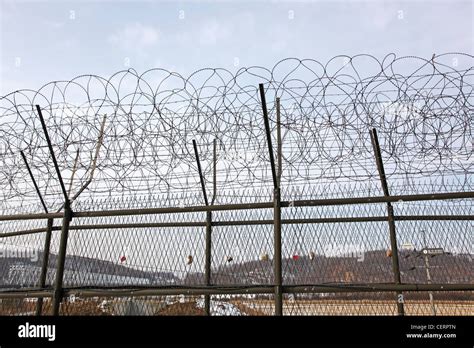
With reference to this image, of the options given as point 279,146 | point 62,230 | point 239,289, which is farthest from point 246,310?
point 62,230

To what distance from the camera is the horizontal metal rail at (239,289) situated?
3.86 m

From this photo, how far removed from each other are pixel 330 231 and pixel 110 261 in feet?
8.45

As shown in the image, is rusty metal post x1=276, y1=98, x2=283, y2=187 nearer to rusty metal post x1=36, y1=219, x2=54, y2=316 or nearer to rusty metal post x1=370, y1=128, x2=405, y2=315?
rusty metal post x1=370, y1=128, x2=405, y2=315

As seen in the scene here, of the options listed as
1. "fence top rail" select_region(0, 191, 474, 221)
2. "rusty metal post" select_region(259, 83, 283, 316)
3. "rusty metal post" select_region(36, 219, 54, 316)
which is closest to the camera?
"rusty metal post" select_region(259, 83, 283, 316)

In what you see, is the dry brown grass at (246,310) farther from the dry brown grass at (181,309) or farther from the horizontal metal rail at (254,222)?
the horizontal metal rail at (254,222)

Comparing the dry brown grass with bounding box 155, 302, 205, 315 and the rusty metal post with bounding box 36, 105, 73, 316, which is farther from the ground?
the rusty metal post with bounding box 36, 105, 73, 316

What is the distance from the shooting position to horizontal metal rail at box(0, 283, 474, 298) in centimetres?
386

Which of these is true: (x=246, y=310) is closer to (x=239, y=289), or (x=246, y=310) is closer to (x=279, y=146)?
(x=239, y=289)

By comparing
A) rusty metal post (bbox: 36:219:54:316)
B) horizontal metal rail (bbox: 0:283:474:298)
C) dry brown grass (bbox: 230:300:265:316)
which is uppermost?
rusty metal post (bbox: 36:219:54:316)

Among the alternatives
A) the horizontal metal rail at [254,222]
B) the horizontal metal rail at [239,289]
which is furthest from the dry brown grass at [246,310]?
the horizontal metal rail at [254,222]

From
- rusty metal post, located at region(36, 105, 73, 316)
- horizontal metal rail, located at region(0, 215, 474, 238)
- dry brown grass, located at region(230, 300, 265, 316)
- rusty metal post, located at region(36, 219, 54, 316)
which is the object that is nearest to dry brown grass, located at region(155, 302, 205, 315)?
dry brown grass, located at region(230, 300, 265, 316)
